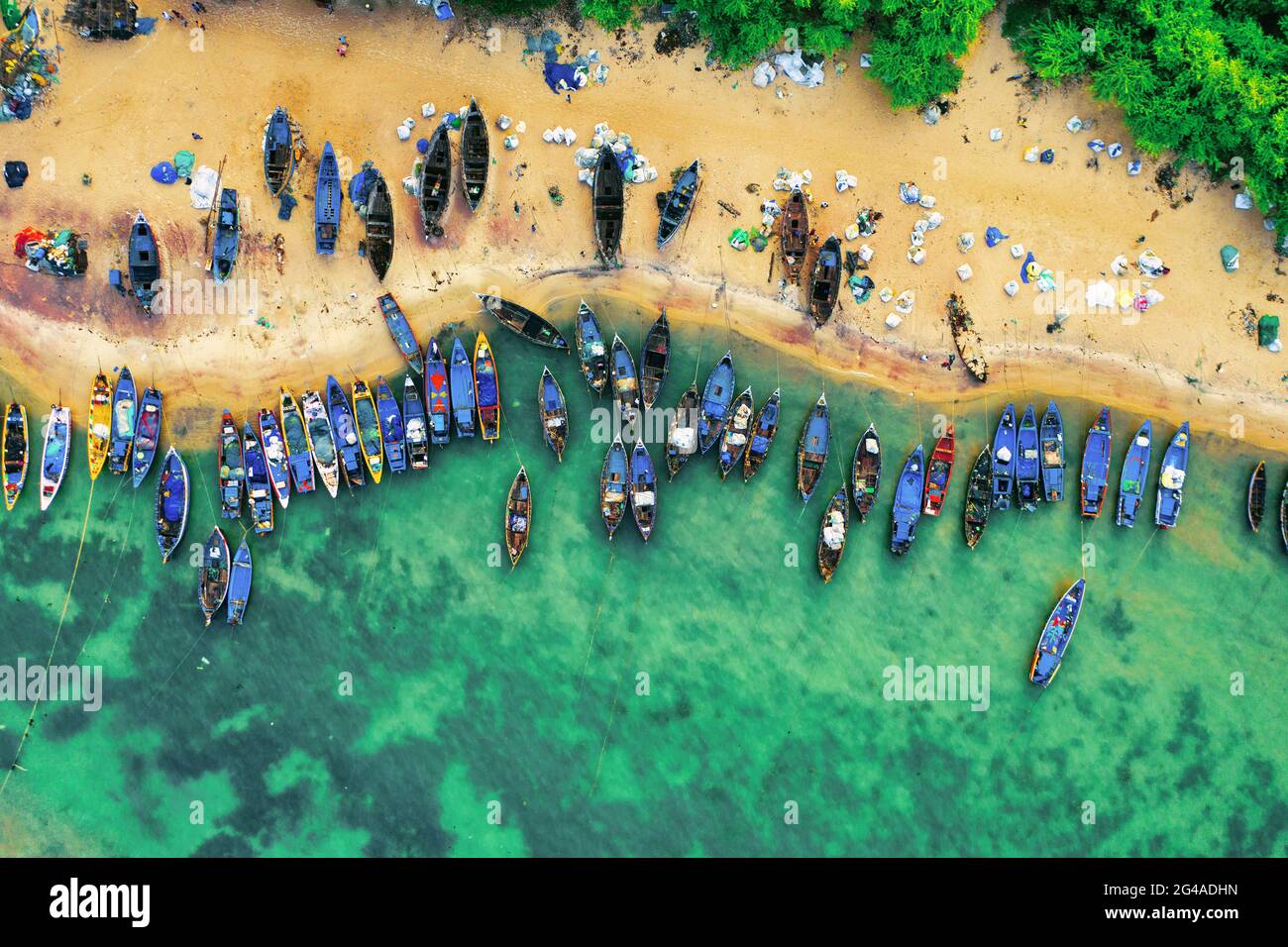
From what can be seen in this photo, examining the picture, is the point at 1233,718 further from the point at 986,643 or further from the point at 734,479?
the point at 734,479

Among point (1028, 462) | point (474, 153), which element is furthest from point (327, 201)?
point (1028, 462)

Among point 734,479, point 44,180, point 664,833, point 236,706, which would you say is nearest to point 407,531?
point 236,706

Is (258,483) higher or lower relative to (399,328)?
lower

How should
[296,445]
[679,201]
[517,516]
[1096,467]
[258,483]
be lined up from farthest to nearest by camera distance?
1. [296,445]
2. [258,483]
3. [517,516]
4. [1096,467]
5. [679,201]

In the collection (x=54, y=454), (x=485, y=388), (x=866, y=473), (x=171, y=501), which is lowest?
(x=171, y=501)

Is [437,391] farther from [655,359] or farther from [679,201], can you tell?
[679,201]

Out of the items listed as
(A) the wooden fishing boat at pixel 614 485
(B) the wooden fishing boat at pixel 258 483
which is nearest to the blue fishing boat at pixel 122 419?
(B) the wooden fishing boat at pixel 258 483

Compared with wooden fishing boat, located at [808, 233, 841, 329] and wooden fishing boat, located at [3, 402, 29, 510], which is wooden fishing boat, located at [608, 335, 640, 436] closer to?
wooden fishing boat, located at [808, 233, 841, 329]

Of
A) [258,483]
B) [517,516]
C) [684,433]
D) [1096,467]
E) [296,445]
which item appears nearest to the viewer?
[1096,467]
